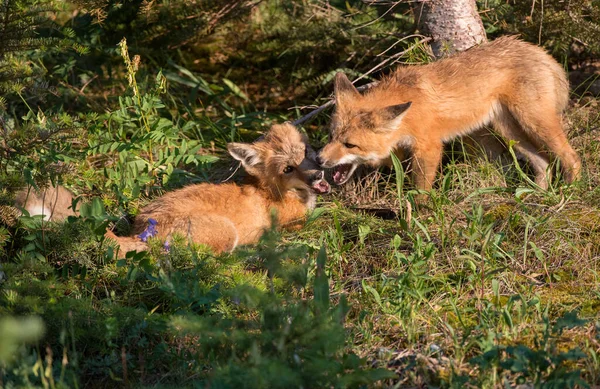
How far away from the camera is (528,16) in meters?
7.02

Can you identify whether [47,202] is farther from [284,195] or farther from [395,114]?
[395,114]

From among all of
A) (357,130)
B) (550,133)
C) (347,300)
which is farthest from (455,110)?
(347,300)

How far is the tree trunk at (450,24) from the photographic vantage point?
22.4 feet

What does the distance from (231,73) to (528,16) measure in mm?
3717

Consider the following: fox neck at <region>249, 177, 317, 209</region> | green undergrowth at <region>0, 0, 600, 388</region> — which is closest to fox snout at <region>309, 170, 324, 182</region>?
fox neck at <region>249, 177, 317, 209</region>

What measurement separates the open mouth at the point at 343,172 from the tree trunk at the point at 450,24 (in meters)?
1.54

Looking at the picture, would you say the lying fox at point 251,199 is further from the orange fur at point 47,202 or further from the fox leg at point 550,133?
the fox leg at point 550,133

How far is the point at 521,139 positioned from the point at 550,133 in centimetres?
36

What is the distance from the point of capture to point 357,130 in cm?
620

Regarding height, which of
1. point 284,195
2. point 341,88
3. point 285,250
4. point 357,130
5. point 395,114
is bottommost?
point 284,195

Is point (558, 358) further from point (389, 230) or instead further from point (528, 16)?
point (528, 16)

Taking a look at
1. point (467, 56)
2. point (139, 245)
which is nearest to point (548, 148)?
point (467, 56)

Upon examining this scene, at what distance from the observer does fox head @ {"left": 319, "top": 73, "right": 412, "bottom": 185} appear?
241 inches

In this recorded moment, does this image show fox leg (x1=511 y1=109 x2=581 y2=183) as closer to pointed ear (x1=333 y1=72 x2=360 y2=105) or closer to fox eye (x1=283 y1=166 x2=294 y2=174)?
pointed ear (x1=333 y1=72 x2=360 y2=105)
